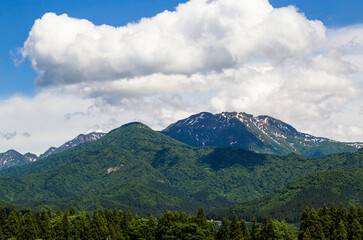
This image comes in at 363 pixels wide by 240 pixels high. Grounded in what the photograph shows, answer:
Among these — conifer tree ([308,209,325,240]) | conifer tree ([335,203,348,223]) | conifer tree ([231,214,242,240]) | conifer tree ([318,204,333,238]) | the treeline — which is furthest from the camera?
conifer tree ([231,214,242,240])

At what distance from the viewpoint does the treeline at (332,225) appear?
6845 inches

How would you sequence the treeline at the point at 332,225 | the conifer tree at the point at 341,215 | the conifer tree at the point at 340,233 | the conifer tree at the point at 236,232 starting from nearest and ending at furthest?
the conifer tree at the point at 340,233, the treeline at the point at 332,225, the conifer tree at the point at 341,215, the conifer tree at the point at 236,232

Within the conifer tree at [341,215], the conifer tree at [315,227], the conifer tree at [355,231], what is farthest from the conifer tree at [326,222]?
the conifer tree at [355,231]

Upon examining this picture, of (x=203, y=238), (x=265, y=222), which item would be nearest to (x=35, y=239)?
(x=203, y=238)

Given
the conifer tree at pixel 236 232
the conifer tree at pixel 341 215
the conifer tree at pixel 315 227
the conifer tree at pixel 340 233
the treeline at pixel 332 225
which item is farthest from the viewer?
the conifer tree at pixel 236 232

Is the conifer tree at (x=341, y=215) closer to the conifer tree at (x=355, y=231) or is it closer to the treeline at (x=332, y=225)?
the treeline at (x=332, y=225)

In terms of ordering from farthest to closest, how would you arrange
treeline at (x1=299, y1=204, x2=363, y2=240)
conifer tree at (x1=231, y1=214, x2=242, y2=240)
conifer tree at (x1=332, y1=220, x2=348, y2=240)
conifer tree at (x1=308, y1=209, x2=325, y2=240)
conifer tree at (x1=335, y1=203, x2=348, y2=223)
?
conifer tree at (x1=231, y1=214, x2=242, y2=240), conifer tree at (x1=335, y1=203, x2=348, y2=223), conifer tree at (x1=308, y1=209, x2=325, y2=240), treeline at (x1=299, y1=204, x2=363, y2=240), conifer tree at (x1=332, y1=220, x2=348, y2=240)

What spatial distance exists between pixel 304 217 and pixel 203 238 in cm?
4296

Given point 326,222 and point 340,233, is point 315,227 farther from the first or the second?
point 340,233

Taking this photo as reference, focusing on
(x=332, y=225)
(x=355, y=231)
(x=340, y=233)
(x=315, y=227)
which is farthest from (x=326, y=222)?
(x=355, y=231)

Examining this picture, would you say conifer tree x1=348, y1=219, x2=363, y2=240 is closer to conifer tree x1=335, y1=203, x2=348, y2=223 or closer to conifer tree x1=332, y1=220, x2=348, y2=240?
conifer tree x1=332, y1=220, x2=348, y2=240

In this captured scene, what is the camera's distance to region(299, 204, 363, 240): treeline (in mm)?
173875

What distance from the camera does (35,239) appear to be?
19725cm

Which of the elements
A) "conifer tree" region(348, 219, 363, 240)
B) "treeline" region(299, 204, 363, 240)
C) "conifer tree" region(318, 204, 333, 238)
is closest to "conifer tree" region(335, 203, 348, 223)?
"treeline" region(299, 204, 363, 240)
